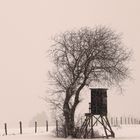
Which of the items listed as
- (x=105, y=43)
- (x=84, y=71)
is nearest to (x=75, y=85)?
(x=84, y=71)

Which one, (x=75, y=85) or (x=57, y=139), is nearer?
(x=57, y=139)

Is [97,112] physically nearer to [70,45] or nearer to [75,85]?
[75,85]

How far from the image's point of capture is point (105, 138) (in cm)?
4106

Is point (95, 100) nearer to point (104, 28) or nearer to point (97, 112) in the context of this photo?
point (97, 112)

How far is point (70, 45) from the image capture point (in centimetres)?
4291

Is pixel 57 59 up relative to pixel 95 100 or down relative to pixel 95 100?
up

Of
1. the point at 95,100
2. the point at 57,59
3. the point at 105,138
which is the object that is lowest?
the point at 105,138

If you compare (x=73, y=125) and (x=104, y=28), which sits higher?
(x=104, y=28)

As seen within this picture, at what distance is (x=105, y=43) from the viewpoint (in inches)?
1652

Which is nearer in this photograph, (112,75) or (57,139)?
(57,139)

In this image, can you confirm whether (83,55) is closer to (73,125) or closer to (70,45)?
(70,45)

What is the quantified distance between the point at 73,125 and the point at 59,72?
171 inches

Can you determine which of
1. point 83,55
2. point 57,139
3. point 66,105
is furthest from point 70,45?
point 57,139

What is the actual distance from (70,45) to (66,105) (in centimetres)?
476
